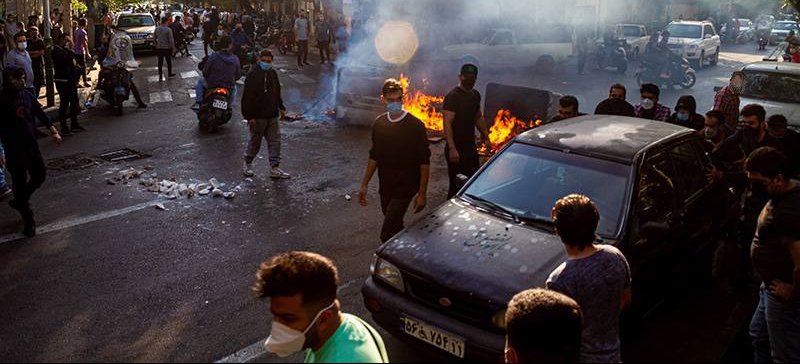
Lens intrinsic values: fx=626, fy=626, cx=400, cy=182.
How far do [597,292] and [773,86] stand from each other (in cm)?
1012

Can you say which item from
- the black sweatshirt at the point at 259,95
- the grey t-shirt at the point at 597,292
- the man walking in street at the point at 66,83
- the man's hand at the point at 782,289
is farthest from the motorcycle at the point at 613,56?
the grey t-shirt at the point at 597,292

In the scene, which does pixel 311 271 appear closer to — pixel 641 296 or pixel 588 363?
pixel 588 363

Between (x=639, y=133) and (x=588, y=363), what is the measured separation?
2691mm

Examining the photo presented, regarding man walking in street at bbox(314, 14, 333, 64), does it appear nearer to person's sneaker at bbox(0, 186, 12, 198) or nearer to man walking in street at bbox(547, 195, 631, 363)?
person's sneaker at bbox(0, 186, 12, 198)

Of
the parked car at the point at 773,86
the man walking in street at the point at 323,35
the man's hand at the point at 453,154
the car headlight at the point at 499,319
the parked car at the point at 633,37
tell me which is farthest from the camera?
the parked car at the point at 633,37

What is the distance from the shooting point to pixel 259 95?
8.53m

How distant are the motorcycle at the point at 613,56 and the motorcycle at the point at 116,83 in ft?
52.9

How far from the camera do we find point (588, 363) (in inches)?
120

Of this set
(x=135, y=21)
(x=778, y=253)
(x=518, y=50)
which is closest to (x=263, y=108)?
(x=778, y=253)

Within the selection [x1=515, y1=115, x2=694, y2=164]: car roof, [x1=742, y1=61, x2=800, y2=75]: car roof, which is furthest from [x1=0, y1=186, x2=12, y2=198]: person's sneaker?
[x1=742, y1=61, x2=800, y2=75]: car roof

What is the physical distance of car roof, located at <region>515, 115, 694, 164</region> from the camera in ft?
15.6

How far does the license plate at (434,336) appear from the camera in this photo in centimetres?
373

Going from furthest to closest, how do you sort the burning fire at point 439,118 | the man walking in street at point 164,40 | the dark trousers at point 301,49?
the dark trousers at point 301,49, the man walking in street at point 164,40, the burning fire at point 439,118

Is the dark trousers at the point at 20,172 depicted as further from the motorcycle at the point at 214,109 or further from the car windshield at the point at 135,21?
the car windshield at the point at 135,21
